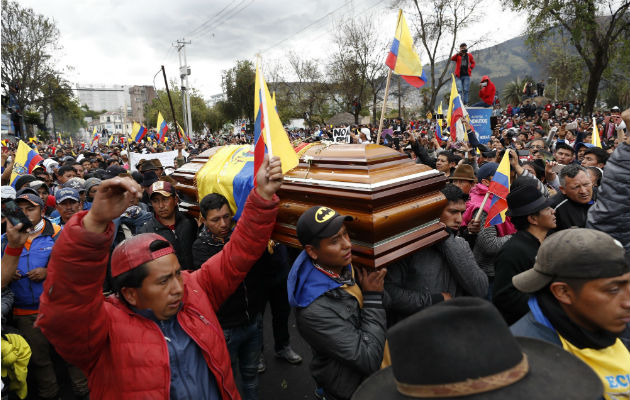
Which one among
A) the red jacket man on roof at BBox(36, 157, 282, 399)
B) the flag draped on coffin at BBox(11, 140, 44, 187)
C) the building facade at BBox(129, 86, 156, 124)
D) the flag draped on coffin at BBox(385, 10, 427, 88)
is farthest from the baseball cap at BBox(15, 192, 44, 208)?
the building facade at BBox(129, 86, 156, 124)

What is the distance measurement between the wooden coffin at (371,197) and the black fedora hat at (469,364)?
2.87 ft

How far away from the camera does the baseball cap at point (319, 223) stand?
177 cm

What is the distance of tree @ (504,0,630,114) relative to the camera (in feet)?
54.0

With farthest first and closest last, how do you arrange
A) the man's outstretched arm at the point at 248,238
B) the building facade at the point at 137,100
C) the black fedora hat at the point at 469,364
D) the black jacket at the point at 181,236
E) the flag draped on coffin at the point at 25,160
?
the building facade at the point at 137,100, the flag draped on coffin at the point at 25,160, the black jacket at the point at 181,236, the man's outstretched arm at the point at 248,238, the black fedora hat at the point at 469,364

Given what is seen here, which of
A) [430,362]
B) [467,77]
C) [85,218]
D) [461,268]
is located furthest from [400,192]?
[467,77]

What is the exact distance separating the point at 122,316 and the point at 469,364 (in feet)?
4.55

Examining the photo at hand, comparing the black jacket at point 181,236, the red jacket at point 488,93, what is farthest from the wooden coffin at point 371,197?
the red jacket at point 488,93

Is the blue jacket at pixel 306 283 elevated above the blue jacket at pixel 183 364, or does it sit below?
above

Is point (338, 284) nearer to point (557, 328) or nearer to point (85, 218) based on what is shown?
point (557, 328)

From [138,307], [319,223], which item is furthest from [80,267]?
[319,223]

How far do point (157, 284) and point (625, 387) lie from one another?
1887mm

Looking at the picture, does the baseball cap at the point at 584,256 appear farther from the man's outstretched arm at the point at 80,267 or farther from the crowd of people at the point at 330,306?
the man's outstretched arm at the point at 80,267

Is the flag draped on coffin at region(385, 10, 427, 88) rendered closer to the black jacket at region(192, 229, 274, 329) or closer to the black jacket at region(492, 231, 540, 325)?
the black jacket at region(492, 231, 540, 325)

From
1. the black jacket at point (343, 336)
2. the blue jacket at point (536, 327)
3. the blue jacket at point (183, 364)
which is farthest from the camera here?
the black jacket at point (343, 336)
